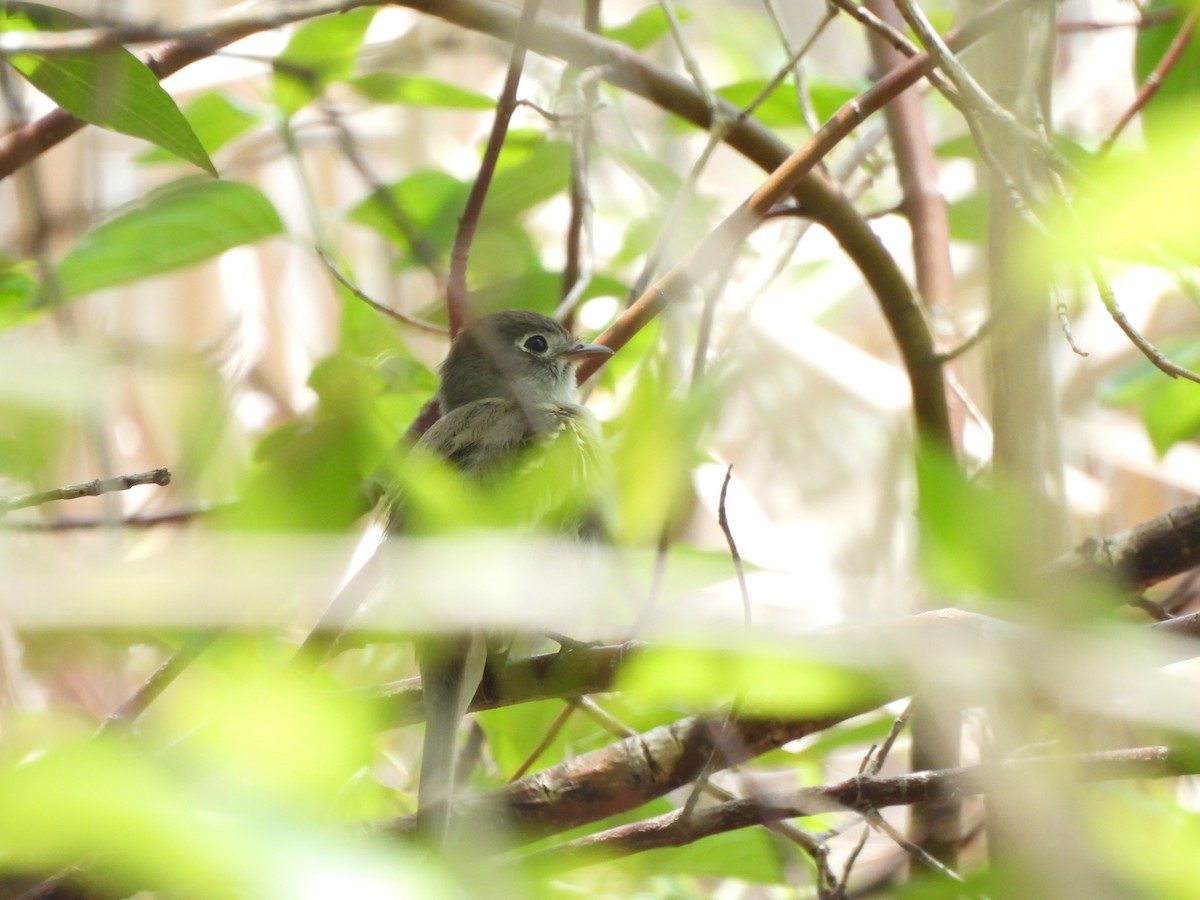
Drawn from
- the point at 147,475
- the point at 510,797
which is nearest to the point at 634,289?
the point at 510,797

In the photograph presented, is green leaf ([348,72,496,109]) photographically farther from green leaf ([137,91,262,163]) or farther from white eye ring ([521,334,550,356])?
white eye ring ([521,334,550,356])

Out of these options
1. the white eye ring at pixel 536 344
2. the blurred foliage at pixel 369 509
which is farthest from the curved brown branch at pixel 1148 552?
the white eye ring at pixel 536 344

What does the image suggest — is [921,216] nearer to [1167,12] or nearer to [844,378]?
[1167,12]

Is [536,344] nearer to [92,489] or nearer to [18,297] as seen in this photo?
[18,297]

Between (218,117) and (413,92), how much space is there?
0.38 meters

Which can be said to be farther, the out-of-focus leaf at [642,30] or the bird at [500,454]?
the out-of-focus leaf at [642,30]

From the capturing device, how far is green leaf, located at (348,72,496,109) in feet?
6.84

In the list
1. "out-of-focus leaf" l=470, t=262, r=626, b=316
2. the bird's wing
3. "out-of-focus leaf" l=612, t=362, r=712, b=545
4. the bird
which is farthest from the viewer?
"out-of-focus leaf" l=470, t=262, r=626, b=316

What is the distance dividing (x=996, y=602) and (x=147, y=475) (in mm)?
682

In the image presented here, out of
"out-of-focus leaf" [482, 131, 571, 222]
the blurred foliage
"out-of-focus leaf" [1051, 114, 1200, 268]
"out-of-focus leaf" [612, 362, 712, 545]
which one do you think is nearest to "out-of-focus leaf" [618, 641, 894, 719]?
the blurred foliage

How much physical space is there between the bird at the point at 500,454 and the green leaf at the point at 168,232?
15.3 inches

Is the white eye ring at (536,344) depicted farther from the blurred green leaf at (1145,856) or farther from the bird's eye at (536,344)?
the blurred green leaf at (1145,856)

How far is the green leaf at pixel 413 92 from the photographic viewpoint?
208 centimetres

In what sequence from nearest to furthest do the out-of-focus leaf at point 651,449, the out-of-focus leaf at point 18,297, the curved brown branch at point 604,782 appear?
Result: the out-of-focus leaf at point 651,449, the curved brown branch at point 604,782, the out-of-focus leaf at point 18,297
